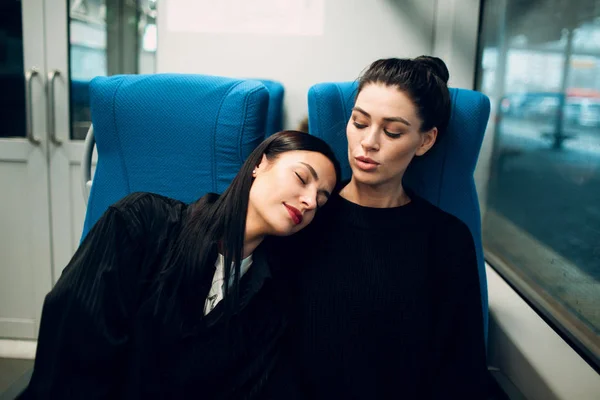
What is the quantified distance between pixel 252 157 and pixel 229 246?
22cm

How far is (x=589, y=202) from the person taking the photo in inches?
54.7

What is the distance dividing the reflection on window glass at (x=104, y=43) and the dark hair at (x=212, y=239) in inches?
63.8

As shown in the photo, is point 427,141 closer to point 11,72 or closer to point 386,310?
point 386,310

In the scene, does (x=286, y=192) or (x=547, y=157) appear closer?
(x=286, y=192)

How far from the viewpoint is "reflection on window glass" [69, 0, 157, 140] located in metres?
2.55

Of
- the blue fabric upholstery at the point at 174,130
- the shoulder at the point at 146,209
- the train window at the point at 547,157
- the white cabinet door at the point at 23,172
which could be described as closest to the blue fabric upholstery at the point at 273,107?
the blue fabric upholstery at the point at 174,130

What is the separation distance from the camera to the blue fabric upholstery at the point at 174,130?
4.38 feet

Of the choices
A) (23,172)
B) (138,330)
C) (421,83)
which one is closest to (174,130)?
(138,330)

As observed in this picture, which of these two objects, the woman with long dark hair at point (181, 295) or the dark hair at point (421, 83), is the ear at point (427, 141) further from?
the woman with long dark hair at point (181, 295)

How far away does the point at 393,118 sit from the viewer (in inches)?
46.6

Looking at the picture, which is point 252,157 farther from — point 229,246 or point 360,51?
point 360,51

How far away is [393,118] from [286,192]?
0.31 m

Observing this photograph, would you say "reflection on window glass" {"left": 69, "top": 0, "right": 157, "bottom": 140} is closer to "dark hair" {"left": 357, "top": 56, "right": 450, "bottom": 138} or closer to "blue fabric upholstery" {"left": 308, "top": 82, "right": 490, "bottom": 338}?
"blue fabric upholstery" {"left": 308, "top": 82, "right": 490, "bottom": 338}

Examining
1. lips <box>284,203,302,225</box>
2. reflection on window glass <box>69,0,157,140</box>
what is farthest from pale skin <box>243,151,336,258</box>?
reflection on window glass <box>69,0,157,140</box>
